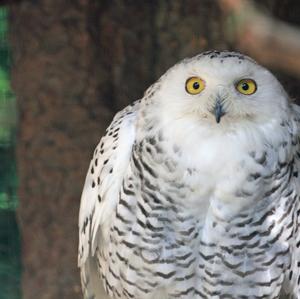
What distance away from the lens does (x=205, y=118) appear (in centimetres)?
228

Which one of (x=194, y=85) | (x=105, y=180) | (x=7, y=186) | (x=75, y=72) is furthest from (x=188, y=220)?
(x=7, y=186)

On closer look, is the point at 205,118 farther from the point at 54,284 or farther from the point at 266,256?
the point at 54,284

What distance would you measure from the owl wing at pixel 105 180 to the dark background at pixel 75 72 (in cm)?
80

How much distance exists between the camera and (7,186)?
14.0 ft

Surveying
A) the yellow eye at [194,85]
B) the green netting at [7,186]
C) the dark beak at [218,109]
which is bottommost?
the green netting at [7,186]

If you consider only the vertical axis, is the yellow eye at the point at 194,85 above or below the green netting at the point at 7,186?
above

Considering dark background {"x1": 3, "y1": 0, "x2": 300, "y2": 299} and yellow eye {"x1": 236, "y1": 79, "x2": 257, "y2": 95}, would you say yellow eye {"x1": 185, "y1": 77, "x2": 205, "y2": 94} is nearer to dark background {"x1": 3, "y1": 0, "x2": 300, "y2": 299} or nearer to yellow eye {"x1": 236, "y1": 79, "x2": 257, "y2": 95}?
yellow eye {"x1": 236, "y1": 79, "x2": 257, "y2": 95}

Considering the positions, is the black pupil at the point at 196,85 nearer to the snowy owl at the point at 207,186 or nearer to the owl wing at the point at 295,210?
the snowy owl at the point at 207,186

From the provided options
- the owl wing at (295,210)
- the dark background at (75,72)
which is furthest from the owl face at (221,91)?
the dark background at (75,72)

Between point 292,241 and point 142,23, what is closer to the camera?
point 292,241

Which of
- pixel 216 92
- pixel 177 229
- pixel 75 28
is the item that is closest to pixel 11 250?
pixel 75 28

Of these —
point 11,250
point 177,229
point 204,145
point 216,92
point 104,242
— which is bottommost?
point 11,250

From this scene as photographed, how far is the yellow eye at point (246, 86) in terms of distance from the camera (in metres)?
2.22

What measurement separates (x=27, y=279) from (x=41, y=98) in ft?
3.52
